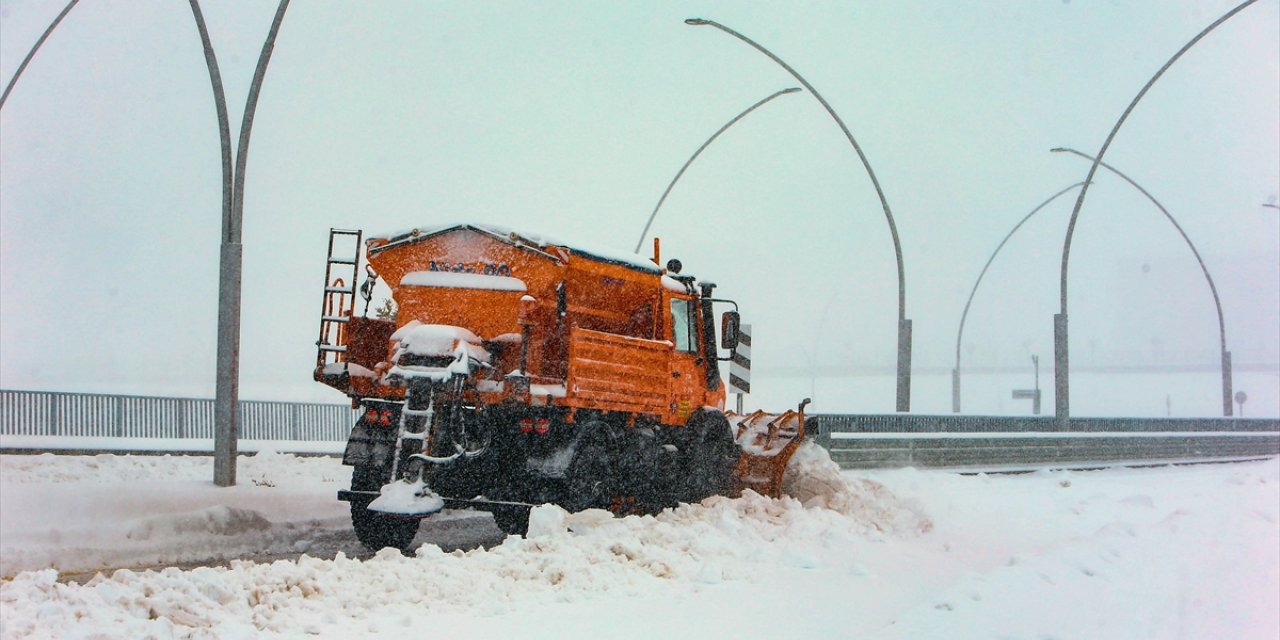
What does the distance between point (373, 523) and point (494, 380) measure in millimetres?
2113

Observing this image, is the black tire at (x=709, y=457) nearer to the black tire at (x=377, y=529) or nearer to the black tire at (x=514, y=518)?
the black tire at (x=514, y=518)

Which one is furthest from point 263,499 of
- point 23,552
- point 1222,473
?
point 1222,473

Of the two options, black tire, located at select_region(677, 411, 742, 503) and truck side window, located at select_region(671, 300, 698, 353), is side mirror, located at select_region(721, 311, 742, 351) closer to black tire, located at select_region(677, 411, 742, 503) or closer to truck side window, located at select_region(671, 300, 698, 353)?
truck side window, located at select_region(671, 300, 698, 353)

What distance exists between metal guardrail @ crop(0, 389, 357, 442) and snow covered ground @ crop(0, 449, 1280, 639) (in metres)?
5.66

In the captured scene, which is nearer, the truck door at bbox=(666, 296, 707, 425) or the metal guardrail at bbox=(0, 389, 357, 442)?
the truck door at bbox=(666, 296, 707, 425)

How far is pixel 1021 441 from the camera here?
24.5m

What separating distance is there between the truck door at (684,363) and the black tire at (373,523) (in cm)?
323

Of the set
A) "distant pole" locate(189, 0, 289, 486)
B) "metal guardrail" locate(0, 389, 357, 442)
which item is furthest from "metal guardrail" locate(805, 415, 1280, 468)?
"metal guardrail" locate(0, 389, 357, 442)

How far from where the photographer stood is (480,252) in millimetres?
12164

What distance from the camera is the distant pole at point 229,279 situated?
1520 centimetres

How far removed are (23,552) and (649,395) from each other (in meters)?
6.18

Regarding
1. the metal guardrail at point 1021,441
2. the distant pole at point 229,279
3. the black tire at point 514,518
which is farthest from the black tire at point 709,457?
the distant pole at point 229,279

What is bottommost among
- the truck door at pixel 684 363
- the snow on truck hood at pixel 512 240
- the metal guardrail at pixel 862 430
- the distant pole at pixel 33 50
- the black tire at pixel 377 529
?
the black tire at pixel 377 529

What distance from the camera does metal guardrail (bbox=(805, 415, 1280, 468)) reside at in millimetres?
20625
